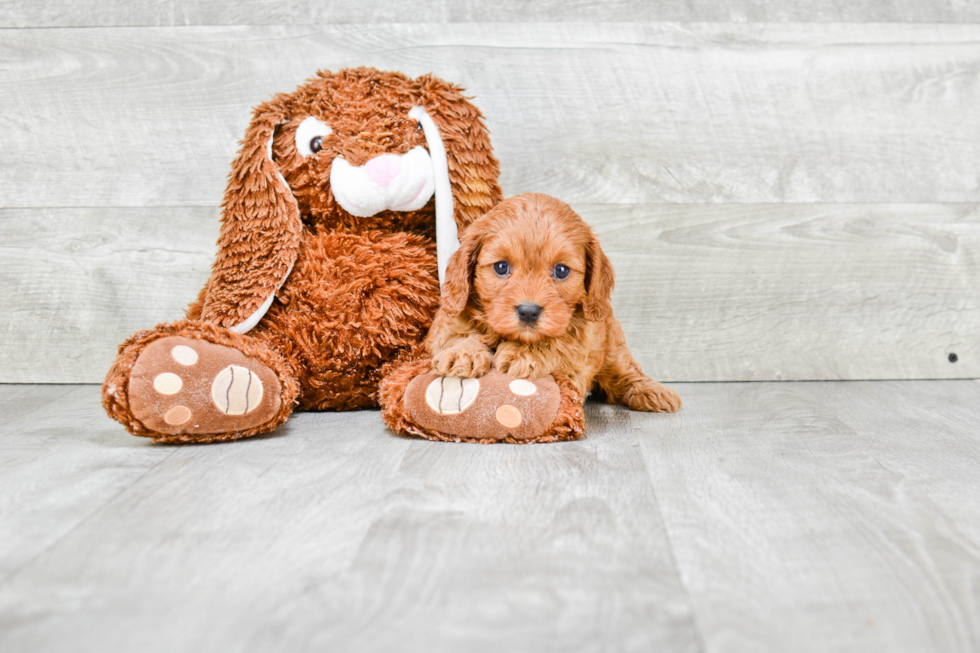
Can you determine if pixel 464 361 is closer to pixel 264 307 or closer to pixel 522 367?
pixel 522 367

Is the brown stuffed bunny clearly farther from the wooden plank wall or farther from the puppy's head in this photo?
the wooden plank wall

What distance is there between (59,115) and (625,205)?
1.33 m

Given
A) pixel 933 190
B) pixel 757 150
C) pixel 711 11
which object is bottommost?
pixel 933 190

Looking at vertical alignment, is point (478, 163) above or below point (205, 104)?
below

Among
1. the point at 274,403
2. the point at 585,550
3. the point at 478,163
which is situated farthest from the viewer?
the point at 478,163

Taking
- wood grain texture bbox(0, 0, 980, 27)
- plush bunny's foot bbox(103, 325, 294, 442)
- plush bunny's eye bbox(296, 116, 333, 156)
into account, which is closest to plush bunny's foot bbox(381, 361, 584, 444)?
plush bunny's foot bbox(103, 325, 294, 442)

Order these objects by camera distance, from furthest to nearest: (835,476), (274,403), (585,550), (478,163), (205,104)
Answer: (205,104) < (478,163) < (274,403) < (835,476) < (585,550)

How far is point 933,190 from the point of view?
1.91 m

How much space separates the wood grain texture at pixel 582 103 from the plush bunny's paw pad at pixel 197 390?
720mm

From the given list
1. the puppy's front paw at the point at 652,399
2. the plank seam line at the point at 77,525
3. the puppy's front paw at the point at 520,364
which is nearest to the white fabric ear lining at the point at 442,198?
the puppy's front paw at the point at 520,364

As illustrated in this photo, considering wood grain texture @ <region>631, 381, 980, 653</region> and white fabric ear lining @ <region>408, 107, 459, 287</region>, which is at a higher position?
white fabric ear lining @ <region>408, 107, 459, 287</region>

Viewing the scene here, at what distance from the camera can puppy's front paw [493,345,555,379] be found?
1296 mm

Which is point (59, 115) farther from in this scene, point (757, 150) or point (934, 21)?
point (934, 21)

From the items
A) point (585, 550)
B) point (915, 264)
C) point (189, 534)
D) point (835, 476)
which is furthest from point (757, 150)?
point (189, 534)
